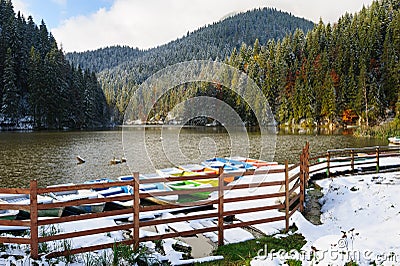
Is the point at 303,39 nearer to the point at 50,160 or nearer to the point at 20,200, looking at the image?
the point at 50,160

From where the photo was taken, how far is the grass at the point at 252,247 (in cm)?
674

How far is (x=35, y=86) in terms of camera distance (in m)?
80.1

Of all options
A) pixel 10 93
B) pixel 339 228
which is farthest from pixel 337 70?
pixel 339 228

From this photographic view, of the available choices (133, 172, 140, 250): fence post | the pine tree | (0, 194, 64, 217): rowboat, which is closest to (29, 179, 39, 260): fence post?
(133, 172, 140, 250): fence post

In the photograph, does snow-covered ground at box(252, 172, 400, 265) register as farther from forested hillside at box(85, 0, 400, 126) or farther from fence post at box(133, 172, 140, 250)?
forested hillside at box(85, 0, 400, 126)

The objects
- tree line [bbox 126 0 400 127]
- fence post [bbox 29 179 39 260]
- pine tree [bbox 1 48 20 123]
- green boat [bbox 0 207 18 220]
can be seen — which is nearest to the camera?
fence post [bbox 29 179 39 260]

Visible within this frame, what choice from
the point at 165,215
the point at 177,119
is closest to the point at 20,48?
the point at 177,119

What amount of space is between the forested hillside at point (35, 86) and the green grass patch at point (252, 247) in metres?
80.9

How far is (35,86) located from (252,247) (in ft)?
274

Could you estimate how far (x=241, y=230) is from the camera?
28.7ft

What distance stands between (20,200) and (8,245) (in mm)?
6657

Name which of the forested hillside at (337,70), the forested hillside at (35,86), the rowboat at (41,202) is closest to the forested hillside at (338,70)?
the forested hillside at (337,70)

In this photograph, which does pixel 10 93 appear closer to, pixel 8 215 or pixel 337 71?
pixel 8 215

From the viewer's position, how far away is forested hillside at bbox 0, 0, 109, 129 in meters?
78.4
